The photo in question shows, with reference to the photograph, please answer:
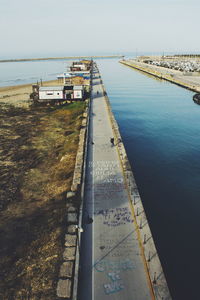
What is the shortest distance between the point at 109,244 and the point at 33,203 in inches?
416

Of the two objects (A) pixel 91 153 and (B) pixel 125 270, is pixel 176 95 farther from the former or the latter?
(B) pixel 125 270

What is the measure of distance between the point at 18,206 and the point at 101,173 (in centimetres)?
956

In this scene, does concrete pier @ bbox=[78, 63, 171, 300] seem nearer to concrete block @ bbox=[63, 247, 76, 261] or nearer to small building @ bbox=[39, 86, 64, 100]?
concrete block @ bbox=[63, 247, 76, 261]

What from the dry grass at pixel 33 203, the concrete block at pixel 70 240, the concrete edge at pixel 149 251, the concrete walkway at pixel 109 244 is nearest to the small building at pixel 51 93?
the dry grass at pixel 33 203

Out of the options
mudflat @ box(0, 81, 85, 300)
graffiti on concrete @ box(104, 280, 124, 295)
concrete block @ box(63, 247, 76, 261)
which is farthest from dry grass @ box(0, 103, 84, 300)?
graffiti on concrete @ box(104, 280, 124, 295)

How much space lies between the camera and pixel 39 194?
80.2ft

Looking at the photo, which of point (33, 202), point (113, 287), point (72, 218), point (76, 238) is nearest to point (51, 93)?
point (33, 202)

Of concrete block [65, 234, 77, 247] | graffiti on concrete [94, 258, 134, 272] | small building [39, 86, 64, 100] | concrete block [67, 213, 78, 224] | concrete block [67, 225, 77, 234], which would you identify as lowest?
graffiti on concrete [94, 258, 134, 272]

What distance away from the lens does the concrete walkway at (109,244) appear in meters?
12.9

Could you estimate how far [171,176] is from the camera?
29.9 meters

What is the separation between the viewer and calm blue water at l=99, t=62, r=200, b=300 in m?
17.4

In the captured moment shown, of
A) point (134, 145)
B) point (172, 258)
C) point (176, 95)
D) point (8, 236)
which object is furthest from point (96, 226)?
point (176, 95)

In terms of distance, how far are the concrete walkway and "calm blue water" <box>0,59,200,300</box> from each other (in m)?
3.94

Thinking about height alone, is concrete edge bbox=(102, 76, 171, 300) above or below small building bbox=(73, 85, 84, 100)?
below
